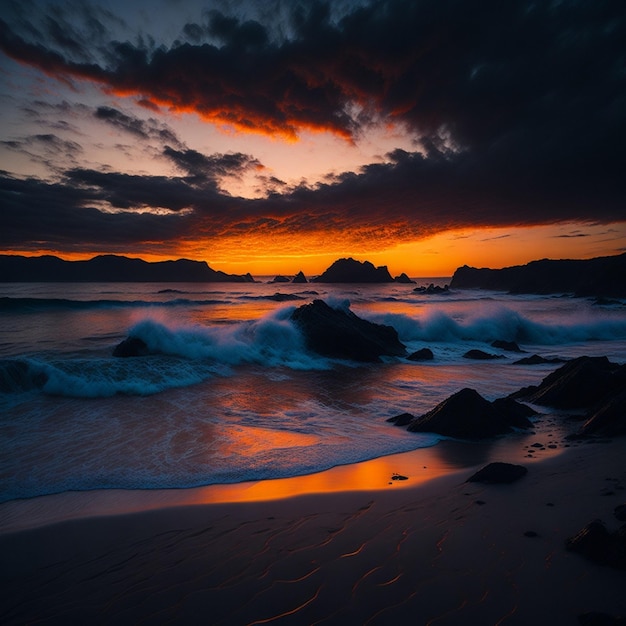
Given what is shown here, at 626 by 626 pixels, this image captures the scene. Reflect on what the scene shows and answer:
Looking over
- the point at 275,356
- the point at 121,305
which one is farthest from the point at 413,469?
the point at 121,305

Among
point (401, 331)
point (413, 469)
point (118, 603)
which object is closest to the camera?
point (118, 603)

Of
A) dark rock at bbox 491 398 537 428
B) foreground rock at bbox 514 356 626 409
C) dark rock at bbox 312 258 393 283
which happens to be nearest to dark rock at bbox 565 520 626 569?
dark rock at bbox 491 398 537 428

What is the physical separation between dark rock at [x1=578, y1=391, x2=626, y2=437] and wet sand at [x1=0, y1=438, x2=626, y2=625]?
6.72ft

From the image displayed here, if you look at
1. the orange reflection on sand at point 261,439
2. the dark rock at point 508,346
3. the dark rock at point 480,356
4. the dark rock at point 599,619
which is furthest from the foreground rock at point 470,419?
the dark rock at point 508,346

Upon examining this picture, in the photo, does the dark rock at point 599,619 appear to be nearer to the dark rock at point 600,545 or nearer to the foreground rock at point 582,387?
the dark rock at point 600,545

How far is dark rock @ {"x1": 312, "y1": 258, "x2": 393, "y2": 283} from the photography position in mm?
136500

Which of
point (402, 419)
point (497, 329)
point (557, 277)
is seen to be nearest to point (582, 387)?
point (402, 419)

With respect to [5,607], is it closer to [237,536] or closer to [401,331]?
[237,536]

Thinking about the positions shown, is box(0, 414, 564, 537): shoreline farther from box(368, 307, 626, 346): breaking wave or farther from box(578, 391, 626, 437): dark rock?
box(368, 307, 626, 346): breaking wave

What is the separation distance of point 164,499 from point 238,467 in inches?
49.0

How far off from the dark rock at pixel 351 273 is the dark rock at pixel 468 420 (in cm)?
13005

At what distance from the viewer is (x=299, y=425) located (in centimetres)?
816

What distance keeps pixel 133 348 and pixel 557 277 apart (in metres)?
93.3

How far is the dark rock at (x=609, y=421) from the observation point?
649 cm
